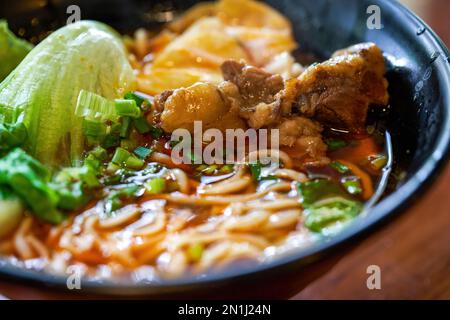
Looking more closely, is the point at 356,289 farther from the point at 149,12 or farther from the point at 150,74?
the point at 149,12

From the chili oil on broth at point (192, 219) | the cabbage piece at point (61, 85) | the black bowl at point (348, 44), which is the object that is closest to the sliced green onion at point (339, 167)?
the chili oil on broth at point (192, 219)

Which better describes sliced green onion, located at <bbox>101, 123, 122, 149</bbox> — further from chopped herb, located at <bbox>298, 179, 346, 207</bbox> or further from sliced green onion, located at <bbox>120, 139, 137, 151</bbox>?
chopped herb, located at <bbox>298, 179, 346, 207</bbox>

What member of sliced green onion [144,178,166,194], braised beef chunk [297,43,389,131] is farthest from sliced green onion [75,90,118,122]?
braised beef chunk [297,43,389,131]

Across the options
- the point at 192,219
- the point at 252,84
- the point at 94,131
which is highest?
the point at 252,84

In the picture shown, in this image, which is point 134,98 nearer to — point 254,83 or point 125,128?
point 125,128

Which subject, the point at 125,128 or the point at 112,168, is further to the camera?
the point at 125,128

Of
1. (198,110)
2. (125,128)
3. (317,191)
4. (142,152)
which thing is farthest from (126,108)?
(317,191)
